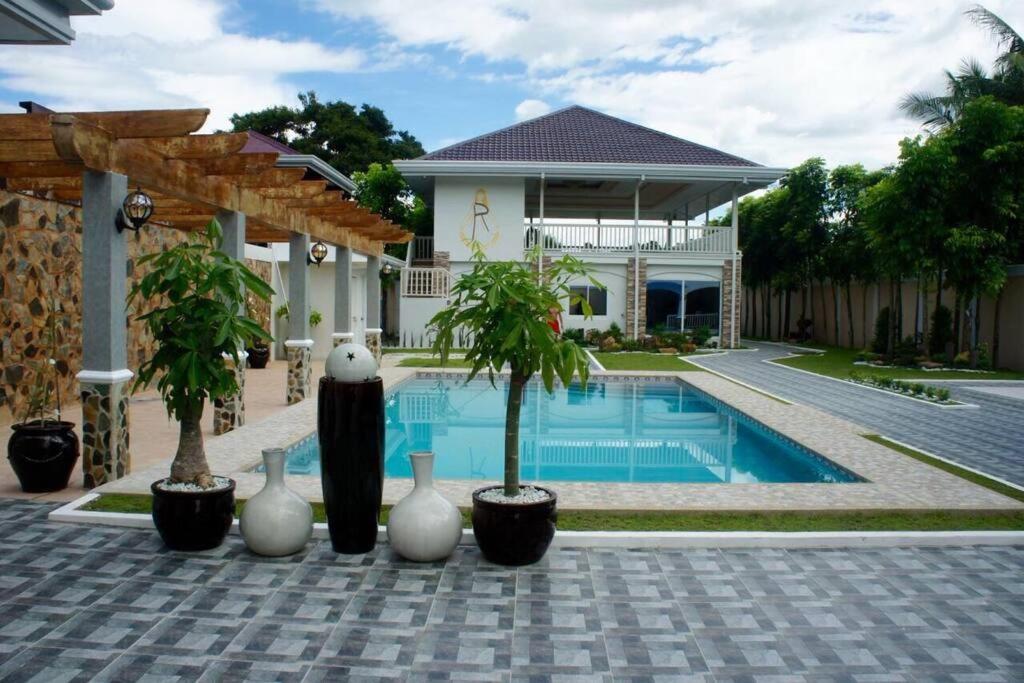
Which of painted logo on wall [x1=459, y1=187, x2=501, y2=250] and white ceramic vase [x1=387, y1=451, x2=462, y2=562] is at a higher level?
painted logo on wall [x1=459, y1=187, x2=501, y2=250]

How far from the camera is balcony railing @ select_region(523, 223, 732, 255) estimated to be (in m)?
23.5

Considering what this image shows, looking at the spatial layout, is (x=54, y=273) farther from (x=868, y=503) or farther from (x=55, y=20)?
(x=868, y=503)

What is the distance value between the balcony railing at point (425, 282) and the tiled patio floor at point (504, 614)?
57.6 ft

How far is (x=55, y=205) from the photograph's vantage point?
9758 mm

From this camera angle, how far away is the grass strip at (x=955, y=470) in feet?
21.4

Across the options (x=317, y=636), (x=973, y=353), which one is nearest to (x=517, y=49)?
(x=973, y=353)

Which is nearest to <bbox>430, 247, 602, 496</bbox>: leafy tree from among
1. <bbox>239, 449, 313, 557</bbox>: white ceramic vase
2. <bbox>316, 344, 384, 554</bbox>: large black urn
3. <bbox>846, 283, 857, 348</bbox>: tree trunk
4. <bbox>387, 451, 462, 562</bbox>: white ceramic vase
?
<bbox>387, 451, 462, 562</bbox>: white ceramic vase

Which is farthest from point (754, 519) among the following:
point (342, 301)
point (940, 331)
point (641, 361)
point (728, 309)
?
point (728, 309)

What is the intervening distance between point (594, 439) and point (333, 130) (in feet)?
97.2

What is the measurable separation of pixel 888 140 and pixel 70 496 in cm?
2053

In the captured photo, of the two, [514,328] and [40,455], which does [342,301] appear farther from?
[514,328]

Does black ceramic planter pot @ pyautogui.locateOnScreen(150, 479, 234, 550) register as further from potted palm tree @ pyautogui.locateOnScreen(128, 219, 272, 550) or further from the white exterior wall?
the white exterior wall

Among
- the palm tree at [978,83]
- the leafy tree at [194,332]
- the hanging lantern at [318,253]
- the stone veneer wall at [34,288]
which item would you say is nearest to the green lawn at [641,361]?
the hanging lantern at [318,253]

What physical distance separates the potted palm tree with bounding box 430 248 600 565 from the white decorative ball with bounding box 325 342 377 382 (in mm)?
468
